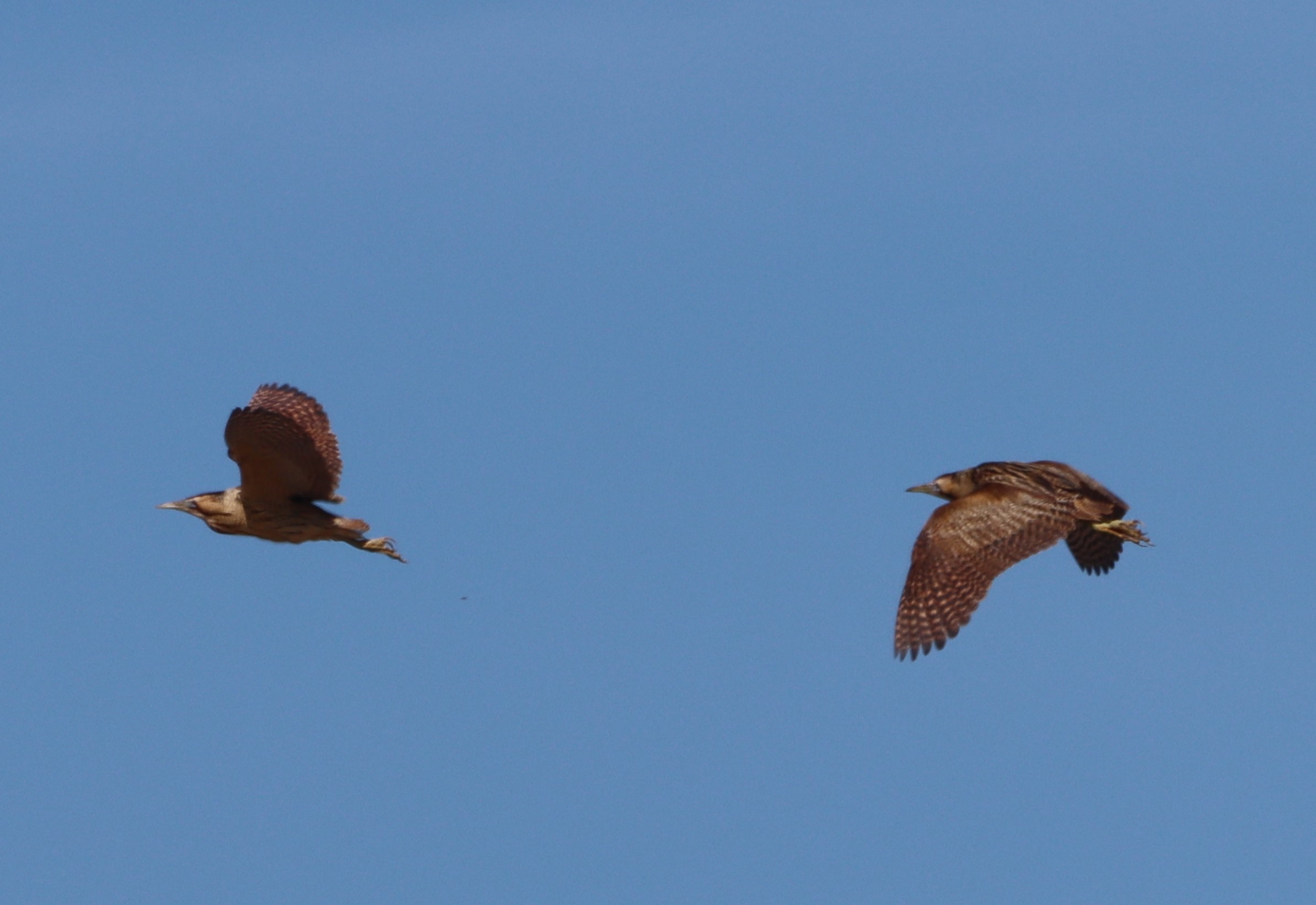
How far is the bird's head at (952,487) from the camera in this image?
78.7 ft

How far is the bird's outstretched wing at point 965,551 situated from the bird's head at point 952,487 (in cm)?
121

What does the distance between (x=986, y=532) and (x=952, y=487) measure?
8.58 ft

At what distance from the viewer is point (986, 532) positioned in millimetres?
21859

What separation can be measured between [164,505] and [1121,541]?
37.0 ft

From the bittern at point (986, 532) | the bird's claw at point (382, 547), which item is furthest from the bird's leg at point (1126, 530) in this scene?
the bird's claw at point (382, 547)

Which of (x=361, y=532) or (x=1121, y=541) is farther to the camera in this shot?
(x=1121, y=541)

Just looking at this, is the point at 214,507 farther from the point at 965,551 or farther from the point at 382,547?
the point at 965,551

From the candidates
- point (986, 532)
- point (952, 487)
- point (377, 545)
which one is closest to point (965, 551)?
point (986, 532)

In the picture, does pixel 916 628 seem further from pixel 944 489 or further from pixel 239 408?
pixel 239 408

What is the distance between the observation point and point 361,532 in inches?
856

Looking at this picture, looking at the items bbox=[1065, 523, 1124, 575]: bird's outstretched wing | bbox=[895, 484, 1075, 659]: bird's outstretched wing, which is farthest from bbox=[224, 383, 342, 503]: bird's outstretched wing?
bbox=[1065, 523, 1124, 575]: bird's outstretched wing

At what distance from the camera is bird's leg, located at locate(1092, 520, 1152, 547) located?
2353cm

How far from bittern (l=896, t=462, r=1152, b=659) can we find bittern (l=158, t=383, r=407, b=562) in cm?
568

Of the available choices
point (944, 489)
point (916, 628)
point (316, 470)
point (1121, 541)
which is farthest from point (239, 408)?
point (1121, 541)
